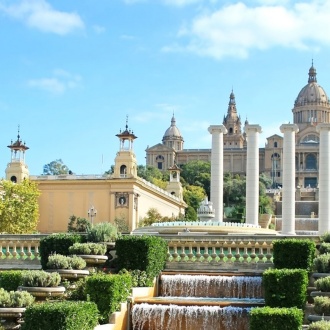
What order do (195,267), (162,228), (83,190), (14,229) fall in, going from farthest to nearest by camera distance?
(83,190)
(14,229)
(162,228)
(195,267)

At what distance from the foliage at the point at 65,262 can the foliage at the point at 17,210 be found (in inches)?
1437

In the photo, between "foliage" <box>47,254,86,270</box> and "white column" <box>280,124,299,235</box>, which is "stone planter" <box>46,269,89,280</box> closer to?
"foliage" <box>47,254,86,270</box>

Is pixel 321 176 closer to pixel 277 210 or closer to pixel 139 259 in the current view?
pixel 139 259

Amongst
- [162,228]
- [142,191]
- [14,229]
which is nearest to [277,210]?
[142,191]

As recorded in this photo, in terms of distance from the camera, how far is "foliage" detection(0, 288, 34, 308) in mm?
21156

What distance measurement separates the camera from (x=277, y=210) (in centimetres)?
13950

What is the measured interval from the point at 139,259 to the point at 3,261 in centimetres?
660

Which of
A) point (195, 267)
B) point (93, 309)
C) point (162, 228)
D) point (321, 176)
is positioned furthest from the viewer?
point (321, 176)

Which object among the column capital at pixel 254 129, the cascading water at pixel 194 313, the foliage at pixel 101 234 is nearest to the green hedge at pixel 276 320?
the cascading water at pixel 194 313

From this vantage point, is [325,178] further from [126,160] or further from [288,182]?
[126,160]

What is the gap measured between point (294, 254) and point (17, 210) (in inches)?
1627

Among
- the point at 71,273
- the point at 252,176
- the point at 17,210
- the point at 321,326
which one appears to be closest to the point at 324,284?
the point at 321,326

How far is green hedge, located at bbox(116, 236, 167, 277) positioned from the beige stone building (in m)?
59.2

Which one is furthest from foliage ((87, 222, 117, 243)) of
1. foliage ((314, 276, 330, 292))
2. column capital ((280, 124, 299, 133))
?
column capital ((280, 124, 299, 133))
